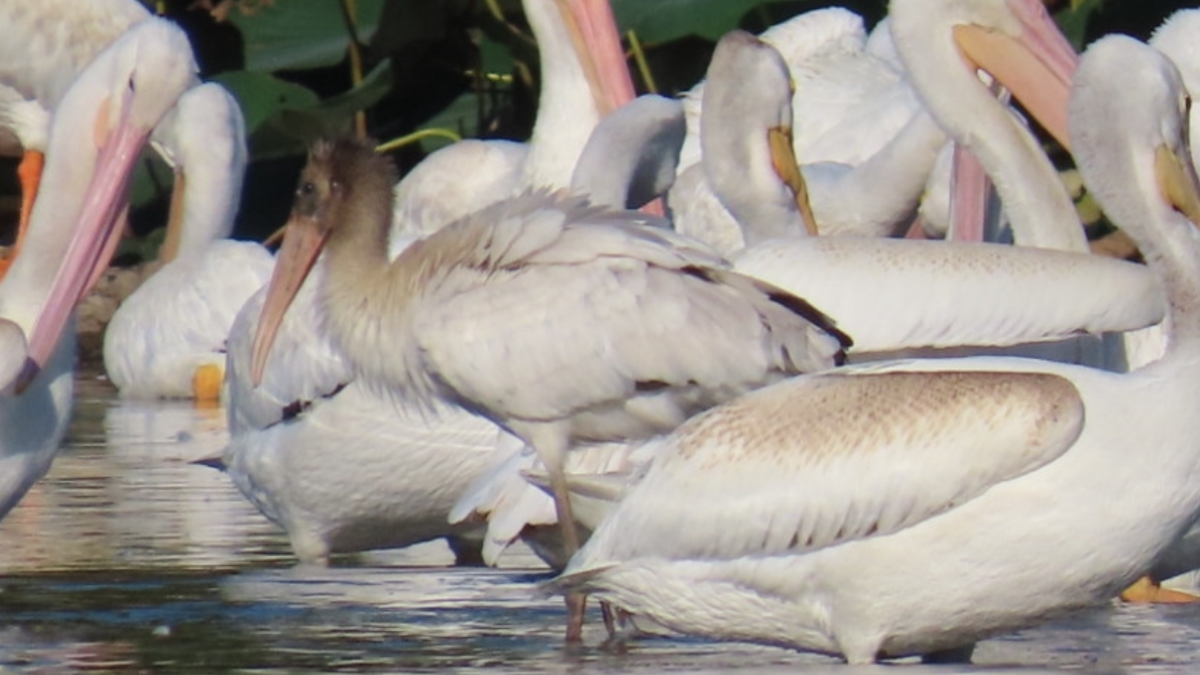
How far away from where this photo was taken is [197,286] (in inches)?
436

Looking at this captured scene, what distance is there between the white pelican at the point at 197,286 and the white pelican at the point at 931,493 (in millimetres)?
6168

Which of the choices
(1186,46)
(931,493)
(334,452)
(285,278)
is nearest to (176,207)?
(1186,46)

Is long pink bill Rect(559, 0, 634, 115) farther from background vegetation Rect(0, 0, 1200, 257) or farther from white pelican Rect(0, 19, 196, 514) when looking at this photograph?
background vegetation Rect(0, 0, 1200, 257)

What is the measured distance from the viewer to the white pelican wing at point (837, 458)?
464 centimetres

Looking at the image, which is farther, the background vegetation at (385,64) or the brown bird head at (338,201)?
the background vegetation at (385,64)

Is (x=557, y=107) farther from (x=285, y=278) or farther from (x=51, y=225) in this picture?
(x=285, y=278)

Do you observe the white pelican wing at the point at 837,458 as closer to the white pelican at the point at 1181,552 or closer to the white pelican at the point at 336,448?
the white pelican at the point at 1181,552

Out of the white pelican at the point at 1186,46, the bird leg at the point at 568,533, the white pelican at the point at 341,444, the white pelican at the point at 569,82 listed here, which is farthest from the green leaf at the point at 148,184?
the bird leg at the point at 568,533

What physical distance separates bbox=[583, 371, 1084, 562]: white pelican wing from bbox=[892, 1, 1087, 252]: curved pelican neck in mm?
2005

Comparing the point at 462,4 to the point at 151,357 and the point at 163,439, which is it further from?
the point at 163,439

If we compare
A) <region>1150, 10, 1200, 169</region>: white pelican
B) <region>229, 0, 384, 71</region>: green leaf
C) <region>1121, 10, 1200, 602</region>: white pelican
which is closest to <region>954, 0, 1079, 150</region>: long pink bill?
<region>1121, 10, 1200, 602</region>: white pelican

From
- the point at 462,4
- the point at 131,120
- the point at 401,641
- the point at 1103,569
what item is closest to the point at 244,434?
the point at 131,120

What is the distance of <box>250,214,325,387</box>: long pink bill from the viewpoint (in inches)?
235

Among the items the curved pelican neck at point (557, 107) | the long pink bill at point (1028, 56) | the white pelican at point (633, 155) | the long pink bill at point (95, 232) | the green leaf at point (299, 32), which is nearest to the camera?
the long pink bill at point (95, 232)
